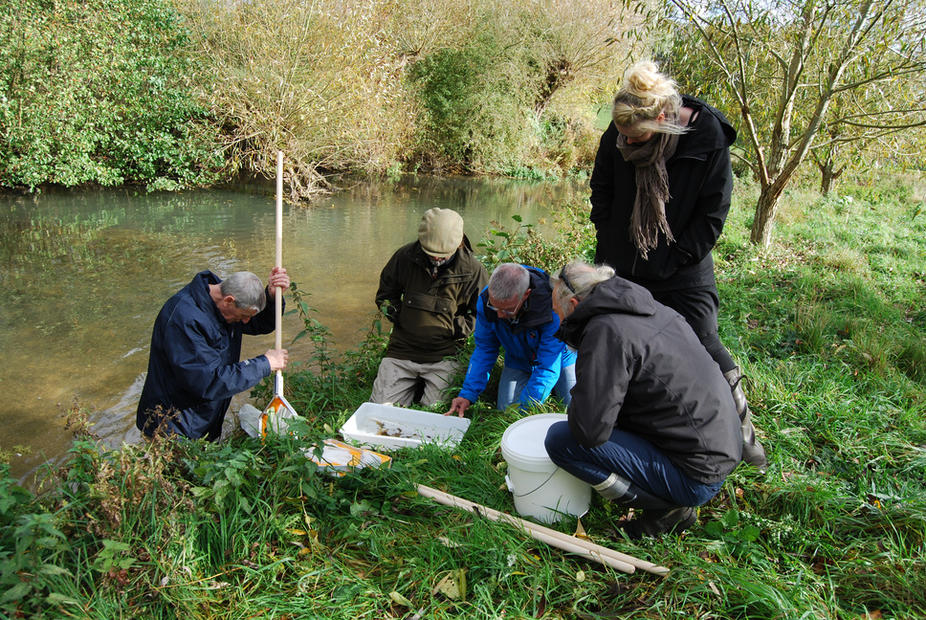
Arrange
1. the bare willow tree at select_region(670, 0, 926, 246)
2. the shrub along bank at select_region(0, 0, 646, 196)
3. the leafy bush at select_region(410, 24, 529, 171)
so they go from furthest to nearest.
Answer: the leafy bush at select_region(410, 24, 529, 171) < the shrub along bank at select_region(0, 0, 646, 196) < the bare willow tree at select_region(670, 0, 926, 246)

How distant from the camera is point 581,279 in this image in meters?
2.55

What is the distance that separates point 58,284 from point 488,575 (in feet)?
24.8

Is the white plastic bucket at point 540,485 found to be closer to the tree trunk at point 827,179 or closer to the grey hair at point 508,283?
the grey hair at point 508,283

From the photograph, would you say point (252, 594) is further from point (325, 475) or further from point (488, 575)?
point (488, 575)

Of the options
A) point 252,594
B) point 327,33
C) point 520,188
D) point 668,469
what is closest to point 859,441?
point 668,469

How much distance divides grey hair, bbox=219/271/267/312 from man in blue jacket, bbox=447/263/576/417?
1.38 m

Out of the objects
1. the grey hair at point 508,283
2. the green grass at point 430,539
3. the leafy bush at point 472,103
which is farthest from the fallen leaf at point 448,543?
the leafy bush at point 472,103

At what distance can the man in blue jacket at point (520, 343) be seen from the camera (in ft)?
11.1

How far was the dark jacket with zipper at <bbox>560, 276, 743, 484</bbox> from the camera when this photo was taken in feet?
7.44

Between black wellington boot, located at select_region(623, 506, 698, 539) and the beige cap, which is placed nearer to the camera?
black wellington boot, located at select_region(623, 506, 698, 539)

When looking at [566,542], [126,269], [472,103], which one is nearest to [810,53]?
[566,542]

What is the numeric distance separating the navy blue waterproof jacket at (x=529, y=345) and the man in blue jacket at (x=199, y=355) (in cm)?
132

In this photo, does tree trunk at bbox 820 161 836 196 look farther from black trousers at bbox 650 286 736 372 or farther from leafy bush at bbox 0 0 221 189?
leafy bush at bbox 0 0 221 189

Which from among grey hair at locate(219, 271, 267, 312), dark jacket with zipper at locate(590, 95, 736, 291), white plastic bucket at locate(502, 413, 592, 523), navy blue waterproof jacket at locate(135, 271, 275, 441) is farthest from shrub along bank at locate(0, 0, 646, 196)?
white plastic bucket at locate(502, 413, 592, 523)
